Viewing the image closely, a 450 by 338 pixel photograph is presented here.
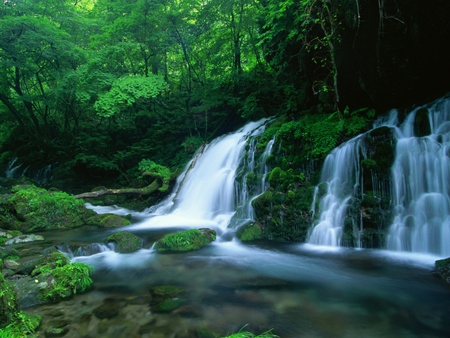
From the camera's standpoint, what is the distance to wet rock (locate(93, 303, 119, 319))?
13.0 ft

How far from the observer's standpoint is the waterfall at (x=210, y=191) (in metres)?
9.96

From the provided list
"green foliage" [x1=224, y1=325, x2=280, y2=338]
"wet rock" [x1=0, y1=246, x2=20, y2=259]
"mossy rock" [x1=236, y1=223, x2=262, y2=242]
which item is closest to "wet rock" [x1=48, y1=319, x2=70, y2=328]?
"green foliage" [x1=224, y1=325, x2=280, y2=338]

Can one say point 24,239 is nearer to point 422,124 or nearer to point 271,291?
point 271,291

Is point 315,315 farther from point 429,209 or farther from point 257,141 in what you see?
point 257,141

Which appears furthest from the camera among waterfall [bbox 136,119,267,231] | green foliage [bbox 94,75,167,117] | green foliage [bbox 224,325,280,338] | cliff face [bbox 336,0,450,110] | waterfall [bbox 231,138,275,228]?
green foliage [bbox 94,75,167,117]

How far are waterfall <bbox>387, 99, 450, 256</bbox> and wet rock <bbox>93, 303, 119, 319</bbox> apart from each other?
5.57 meters

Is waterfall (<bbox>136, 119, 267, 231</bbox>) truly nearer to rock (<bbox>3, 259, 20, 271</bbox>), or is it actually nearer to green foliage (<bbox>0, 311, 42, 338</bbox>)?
rock (<bbox>3, 259, 20, 271</bbox>)

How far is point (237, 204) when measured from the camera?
975 centimetres

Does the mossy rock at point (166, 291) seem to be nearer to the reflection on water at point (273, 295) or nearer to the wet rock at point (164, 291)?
the wet rock at point (164, 291)

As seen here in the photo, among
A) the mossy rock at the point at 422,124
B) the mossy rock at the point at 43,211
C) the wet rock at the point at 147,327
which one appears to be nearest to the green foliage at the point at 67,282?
the wet rock at the point at 147,327

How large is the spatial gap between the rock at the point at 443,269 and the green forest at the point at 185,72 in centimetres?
396

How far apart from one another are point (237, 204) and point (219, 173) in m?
2.05

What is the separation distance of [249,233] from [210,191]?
12.1ft

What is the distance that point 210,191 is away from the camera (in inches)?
436
